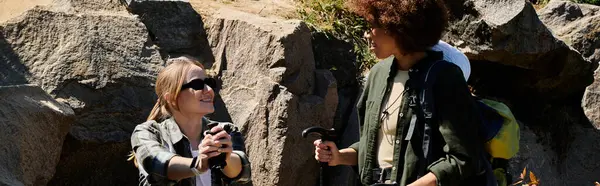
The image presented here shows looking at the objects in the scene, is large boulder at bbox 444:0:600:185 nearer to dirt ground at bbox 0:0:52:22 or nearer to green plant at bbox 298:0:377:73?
green plant at bbox 298:0:377:73

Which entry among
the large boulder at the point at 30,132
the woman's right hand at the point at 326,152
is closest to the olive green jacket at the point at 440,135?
the woman's right hand at the point at 326,152

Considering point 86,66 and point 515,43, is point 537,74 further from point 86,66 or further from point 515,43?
point 86,66

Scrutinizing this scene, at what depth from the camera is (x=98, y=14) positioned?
5.94 meters

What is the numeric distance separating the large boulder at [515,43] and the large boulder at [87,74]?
2.54 m

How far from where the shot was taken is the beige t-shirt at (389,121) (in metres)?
3.83

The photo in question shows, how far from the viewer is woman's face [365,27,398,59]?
12.4ft

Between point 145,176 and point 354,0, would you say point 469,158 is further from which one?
point 145,176

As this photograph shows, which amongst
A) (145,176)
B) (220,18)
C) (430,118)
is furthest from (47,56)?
(430,118)

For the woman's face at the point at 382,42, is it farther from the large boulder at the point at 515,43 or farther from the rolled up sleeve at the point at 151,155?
the large boulder at the point at 515,43

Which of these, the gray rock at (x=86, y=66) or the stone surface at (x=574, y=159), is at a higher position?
the gray rock at (x=86, y=66)

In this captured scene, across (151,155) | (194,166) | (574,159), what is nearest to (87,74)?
(151,155)

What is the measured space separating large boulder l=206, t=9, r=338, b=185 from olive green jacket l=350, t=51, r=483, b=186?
6.60 ft

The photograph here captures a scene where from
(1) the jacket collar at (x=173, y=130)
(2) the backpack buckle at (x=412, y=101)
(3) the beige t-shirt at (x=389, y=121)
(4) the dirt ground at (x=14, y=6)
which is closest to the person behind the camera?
(2) the backpack buckle at (x=412, y=101)

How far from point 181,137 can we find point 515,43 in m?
3.91
